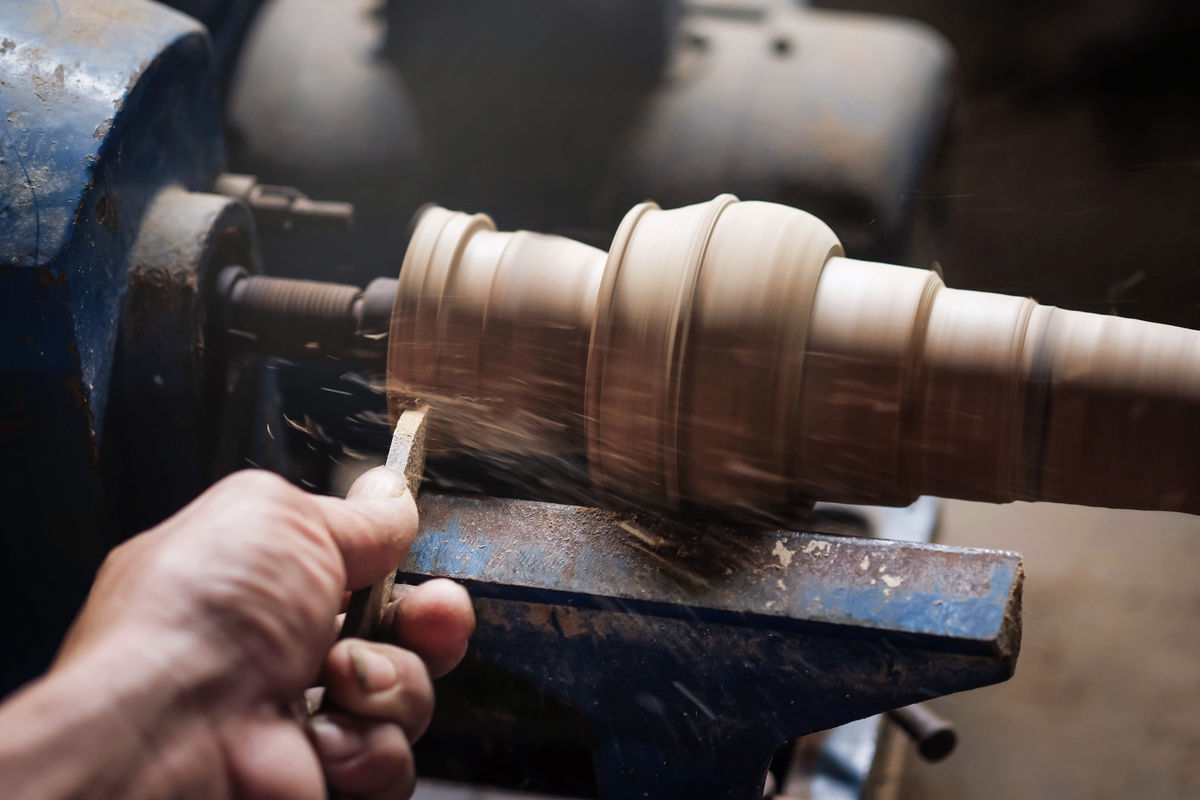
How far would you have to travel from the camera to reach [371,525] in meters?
0.64

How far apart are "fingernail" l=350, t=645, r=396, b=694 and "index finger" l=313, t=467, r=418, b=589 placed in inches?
2.3

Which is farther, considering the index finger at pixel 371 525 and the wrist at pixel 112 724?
the index finger at pixel 371 525

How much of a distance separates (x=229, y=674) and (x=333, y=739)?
0.31 ft

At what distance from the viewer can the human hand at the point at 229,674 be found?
0.46 metres

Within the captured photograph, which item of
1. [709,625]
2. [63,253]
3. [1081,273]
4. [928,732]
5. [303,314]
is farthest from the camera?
[1081,273]

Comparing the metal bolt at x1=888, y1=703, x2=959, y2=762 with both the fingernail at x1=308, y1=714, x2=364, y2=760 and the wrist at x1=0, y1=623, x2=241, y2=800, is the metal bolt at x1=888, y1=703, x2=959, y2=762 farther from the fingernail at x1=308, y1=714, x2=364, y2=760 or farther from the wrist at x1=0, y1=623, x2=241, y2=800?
the wrist at x1=0, y1=623, x2=241, y2=800

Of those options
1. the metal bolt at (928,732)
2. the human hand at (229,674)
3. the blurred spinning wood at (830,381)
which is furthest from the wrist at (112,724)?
the metal bolt at (928,732)

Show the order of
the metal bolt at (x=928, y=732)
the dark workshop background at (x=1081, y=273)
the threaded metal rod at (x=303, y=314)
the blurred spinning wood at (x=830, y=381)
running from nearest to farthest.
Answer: the blurred spinning wood at (x=830, y=381), the threaded metal rod at (x=303, y=314), the metal bolt at (x=928, y=732), the dark workshop background at (x=1081, y=273)

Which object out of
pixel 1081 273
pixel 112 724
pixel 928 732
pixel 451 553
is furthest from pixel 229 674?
pixel 1081 273

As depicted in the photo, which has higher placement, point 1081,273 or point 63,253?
point 63,253

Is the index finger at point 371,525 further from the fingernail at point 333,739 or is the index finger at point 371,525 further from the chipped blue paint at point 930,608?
the chipped blue paint at point 930,608

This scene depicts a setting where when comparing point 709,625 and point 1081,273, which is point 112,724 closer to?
point 709,625

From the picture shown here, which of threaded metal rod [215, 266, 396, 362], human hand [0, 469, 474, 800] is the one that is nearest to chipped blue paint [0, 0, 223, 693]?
threaded metal rod [215, 266, 396, 362]

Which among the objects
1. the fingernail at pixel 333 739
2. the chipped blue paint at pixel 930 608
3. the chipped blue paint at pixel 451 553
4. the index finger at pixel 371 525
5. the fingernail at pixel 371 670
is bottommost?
the fingernail at pixel 333 739
